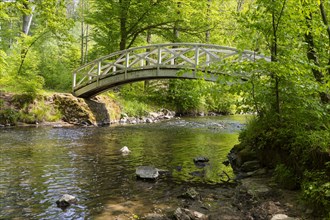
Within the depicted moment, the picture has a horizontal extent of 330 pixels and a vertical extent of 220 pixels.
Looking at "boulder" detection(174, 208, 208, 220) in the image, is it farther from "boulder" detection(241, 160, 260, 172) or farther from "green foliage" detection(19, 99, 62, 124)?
"green foliage" detection(19, 99, 62, 124)

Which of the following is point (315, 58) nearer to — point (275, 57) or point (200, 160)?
point (275, 57)

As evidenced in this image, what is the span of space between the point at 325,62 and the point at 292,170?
2162 millimetres

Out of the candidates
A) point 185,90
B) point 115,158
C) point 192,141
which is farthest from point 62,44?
point 115,158

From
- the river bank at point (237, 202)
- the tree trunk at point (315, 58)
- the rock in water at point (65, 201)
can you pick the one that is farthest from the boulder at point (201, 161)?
the rock in water at point (65, 201)

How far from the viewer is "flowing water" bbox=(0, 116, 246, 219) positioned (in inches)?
181

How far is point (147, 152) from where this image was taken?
8461mm

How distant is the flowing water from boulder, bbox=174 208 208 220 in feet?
1.22

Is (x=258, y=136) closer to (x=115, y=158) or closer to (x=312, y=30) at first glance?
(x=312, y=30)

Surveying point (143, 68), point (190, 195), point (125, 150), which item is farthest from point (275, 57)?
point (143, 68)

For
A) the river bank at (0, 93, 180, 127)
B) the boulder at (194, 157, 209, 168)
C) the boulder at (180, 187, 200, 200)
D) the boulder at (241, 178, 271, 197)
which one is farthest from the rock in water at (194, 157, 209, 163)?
the river bank at (0, 93, 180, 127)

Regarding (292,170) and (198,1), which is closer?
(292,170)

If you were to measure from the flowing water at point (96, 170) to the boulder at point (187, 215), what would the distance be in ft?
1.22

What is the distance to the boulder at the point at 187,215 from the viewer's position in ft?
13.6

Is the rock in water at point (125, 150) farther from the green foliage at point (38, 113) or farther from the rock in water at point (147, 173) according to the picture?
the green foliage at point (38, 113)
